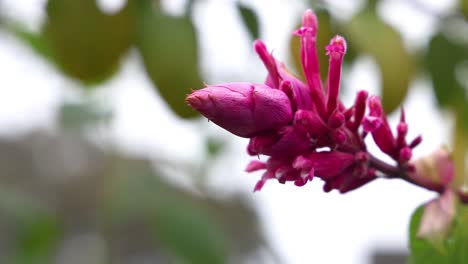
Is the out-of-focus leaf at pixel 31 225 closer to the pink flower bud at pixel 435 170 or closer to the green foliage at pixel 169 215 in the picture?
the green foliage at pixel 169 215

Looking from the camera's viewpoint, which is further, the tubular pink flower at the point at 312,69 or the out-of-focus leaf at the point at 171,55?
the out-of-focus leaf at the point at 171,55

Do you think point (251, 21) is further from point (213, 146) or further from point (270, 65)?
point (213, 146)

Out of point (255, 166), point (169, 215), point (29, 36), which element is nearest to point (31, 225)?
point (169, 215)

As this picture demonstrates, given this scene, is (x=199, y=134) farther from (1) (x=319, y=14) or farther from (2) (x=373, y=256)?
(2) (x=373, y=256)

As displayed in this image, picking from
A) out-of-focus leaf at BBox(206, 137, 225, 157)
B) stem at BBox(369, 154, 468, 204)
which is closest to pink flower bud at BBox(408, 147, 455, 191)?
stem at BBox(369, 154, 468, 204)

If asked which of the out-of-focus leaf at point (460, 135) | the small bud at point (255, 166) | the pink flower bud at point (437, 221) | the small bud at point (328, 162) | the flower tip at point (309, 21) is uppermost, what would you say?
the flower tip at point (309, 21)

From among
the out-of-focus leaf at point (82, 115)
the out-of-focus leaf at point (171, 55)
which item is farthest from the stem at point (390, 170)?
the out-of-focus leaf at point (82, 115)

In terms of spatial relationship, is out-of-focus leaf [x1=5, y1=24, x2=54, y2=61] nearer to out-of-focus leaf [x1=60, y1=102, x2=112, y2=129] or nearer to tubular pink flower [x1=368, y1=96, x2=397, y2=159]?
out-of-focus leaf [x1=60, y1=102, x2=112, y2=129]

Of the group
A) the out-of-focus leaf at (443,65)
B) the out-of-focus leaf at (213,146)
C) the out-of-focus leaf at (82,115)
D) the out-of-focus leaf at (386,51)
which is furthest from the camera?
the out-of-focus leaf at (213,146)

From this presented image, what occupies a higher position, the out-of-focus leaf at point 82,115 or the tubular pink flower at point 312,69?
the tubular pink flower at point 312,69
